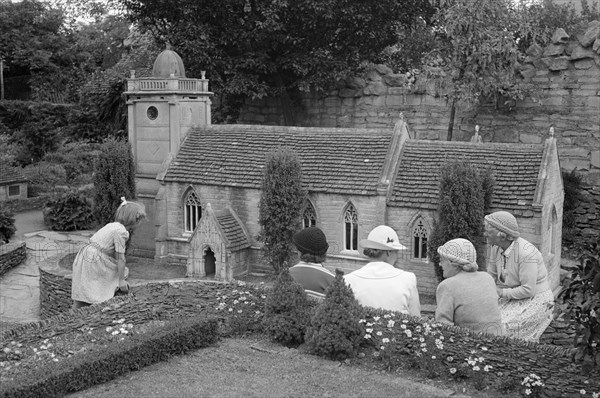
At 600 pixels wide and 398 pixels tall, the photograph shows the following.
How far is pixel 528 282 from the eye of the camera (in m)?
10.2

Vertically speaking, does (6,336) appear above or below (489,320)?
below

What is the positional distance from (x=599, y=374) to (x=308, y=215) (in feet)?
46.5

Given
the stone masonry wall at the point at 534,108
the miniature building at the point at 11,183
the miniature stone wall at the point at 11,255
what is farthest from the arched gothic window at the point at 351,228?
the miniature building at the point at 11,183

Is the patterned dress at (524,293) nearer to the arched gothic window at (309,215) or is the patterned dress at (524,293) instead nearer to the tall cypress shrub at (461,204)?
the tall cypress shrub at (461,204)

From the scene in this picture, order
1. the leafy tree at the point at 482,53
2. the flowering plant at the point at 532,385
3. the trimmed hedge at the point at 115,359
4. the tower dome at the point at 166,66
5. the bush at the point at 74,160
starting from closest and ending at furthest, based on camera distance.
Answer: the trimmed hedge at the point at 115,359
the flowering plant at the point at 532,385
the tower dome at the point at 166,66
the leafy tree at the point at 482,53
the bush at the point at 74,160

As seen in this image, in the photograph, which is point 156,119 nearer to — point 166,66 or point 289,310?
point 166,66

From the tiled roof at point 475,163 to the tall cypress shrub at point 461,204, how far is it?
2.87 ft

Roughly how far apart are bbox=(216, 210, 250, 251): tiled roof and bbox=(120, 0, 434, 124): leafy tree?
28.6 ft

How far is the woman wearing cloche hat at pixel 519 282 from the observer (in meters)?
10.2

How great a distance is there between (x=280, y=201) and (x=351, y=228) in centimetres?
218

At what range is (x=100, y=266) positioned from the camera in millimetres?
12641

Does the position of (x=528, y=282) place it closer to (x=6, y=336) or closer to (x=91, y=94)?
(x=6, y=336)

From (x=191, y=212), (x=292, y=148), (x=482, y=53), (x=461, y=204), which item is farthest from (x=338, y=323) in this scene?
(x=482, y=53)

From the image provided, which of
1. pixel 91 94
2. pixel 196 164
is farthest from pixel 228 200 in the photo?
pixel 91 94
